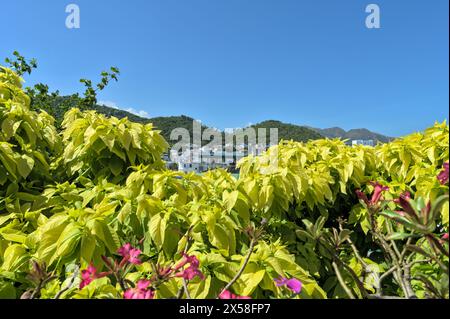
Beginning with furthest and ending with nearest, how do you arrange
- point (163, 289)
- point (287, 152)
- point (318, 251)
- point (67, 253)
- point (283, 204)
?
point (287, 152) → point (318, 251) → point (283, 204) → point (67, 253) → point (163, 289)

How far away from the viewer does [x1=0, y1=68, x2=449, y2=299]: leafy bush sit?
933 millimetres

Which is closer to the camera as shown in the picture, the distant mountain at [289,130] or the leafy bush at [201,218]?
the leafy bush at [201,218]

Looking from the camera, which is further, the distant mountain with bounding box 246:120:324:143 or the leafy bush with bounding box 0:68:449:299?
the distant mountain with bounding box 246:120:324:143

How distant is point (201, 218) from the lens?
58.5 inches

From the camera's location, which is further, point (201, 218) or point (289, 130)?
point (289, 130)

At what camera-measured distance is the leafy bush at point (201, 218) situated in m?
0.93

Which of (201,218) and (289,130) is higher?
(289,130)

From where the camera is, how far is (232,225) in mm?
1503

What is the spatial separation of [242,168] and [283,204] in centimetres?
60

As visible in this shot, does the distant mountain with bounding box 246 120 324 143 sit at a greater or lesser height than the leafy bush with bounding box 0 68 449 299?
greater

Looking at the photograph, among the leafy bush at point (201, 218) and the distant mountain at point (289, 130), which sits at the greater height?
the distant mountain at point (289, 130)
